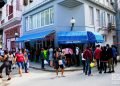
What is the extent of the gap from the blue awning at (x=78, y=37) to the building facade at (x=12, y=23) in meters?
Result: 9.79

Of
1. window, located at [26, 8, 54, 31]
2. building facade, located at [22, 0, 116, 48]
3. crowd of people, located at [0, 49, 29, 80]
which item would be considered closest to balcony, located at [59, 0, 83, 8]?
building facade, located at [22, 0, 116, 48]

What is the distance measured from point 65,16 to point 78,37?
3174 millimetres

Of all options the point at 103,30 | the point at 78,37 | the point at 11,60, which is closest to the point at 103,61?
the point at 11,60

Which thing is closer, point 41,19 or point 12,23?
point 41,19

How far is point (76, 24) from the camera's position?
80.1ft

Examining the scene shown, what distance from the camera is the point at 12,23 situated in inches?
1357

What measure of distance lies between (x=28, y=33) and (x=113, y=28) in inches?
366

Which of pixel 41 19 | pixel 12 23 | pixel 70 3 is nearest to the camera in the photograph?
pixel 70 3

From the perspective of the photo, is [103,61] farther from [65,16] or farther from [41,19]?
[41,19]

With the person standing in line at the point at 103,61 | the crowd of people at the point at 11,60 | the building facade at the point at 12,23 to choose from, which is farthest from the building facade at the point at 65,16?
the person standing in line at the point at 103,61

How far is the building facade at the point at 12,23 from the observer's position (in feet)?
104

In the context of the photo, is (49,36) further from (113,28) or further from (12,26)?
(12,26)

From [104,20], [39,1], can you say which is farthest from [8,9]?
[104,20]

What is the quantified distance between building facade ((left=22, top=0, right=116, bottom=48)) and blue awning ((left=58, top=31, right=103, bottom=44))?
1.00 m
